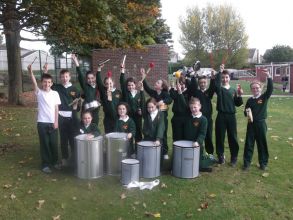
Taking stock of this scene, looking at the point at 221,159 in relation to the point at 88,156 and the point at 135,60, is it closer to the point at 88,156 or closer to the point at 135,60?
the point at 88,156

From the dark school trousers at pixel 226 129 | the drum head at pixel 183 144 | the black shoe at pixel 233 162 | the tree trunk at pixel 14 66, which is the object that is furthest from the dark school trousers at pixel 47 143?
the tree trunk at pixel 14 66

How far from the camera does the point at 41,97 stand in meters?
6.69

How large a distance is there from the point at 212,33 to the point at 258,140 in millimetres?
48677

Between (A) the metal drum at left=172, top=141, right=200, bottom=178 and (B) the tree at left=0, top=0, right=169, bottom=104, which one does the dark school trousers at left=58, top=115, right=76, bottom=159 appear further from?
(B) the tree at left=0, top=0, right=169, bottom=104

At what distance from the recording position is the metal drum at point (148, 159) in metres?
6.48

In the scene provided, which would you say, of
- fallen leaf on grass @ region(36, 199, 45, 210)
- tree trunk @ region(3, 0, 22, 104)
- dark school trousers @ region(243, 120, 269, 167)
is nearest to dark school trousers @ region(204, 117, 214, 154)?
dark school trousers @ region(243, 120, 269, 167)

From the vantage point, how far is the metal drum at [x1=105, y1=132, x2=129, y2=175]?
6531 mm

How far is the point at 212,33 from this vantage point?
177 ft

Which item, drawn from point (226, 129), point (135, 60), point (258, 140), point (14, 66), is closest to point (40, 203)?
point (226, 129)

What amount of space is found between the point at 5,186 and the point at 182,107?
340 centimetres

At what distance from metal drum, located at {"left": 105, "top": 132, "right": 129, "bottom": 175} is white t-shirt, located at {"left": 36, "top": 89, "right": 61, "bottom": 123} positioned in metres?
1.08

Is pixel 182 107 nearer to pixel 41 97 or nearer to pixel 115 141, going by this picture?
pixel 115 141

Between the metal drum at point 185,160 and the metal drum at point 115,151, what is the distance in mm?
886

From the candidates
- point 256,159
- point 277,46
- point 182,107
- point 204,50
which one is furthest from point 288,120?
point 277,46
